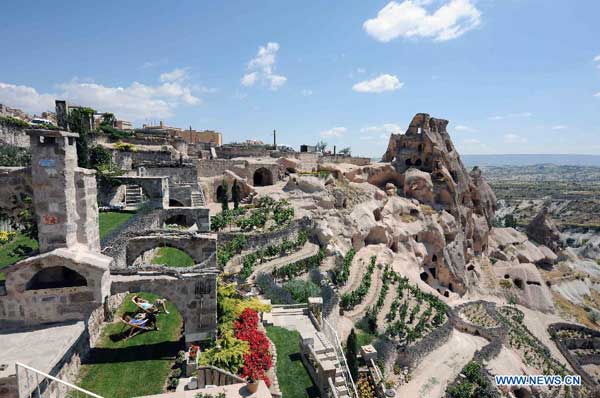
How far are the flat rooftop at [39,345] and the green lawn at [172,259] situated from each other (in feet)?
28.8

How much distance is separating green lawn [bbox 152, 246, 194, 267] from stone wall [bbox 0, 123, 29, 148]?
1499 centimetres

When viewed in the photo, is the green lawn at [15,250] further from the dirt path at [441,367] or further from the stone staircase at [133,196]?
the dirt path at [441,367]

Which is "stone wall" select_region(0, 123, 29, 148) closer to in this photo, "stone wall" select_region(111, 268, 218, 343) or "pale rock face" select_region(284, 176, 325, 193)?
"stone wall" select_region(111, 268, 218, 343)

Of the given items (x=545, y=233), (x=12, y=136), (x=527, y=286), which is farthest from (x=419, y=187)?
(x=12, y=136)

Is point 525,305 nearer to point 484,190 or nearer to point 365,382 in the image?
point 484,190

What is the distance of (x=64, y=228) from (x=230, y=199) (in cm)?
2629

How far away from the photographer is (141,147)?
3750cm

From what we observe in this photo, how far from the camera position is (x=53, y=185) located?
10922mm

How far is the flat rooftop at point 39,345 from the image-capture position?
9031mm

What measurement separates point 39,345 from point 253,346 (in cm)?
687

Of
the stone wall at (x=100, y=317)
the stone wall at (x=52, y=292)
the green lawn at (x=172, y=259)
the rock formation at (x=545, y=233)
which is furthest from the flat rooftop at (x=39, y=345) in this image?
the rock formation at (x=545, y=233)

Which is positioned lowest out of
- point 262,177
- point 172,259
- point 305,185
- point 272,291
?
point 272,291

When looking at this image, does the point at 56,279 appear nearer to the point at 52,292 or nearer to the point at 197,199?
the point at 52,292

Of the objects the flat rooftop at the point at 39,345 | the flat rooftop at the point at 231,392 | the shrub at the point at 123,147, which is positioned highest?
the shrub at the point at 123,147
